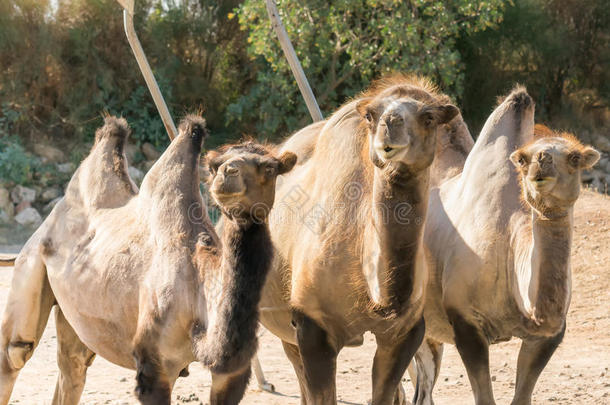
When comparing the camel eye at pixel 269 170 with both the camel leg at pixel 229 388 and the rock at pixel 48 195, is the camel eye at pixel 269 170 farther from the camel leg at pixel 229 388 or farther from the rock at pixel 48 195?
the rock at pixel 48 195

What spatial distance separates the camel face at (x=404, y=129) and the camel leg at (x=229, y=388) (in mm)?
1172

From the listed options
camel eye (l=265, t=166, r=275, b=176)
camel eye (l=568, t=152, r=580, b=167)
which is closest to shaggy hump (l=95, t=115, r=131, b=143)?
camel eye (l=265, t=166, r=275, b=176)

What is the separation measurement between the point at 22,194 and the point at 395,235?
1241 centimetres

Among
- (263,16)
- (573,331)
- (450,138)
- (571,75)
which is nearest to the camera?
(450,138)

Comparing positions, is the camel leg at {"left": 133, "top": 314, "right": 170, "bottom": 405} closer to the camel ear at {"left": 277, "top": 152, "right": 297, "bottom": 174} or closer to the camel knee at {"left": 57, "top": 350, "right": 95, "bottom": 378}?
the camel ear at {"left": 277, "top": 152, "right": 297, "bottom": 174}

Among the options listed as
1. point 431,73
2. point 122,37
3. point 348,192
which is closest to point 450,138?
point 348,192

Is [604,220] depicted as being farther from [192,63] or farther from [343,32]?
[192,63]

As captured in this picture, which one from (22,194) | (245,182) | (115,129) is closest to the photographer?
(245,182)

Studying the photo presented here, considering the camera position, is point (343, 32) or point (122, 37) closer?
point (343, 32)

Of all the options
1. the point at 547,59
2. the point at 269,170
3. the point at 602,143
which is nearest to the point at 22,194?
the point at 547,59

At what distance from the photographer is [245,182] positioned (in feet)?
12.2

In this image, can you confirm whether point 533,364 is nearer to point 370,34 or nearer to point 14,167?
point 370,34

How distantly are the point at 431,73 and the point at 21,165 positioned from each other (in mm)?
7456

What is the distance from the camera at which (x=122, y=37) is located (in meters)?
17.1
